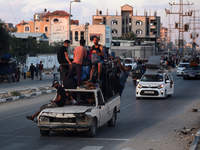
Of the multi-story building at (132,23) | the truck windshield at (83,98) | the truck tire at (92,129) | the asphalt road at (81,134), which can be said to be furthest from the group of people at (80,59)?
the multi-story building at (132,23)

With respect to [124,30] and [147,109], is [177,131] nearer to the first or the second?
[147,109]

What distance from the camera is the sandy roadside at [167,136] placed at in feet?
33.9

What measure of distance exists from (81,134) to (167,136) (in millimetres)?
2426

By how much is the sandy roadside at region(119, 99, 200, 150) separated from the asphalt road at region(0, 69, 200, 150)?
0.28m

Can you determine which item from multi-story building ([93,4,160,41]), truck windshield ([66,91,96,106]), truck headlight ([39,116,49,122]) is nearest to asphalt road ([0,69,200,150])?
truck headlight ([39,116,49,122])

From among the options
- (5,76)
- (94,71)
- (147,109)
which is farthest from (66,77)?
(5,76)

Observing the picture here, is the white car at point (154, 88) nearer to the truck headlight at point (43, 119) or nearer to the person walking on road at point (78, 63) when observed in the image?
the person walking on road at point (78, 63)

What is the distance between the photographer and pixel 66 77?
13086 mm

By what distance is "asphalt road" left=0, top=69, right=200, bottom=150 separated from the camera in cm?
1041

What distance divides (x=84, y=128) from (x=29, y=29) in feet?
503

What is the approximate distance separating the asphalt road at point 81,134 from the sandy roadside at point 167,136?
28 cm

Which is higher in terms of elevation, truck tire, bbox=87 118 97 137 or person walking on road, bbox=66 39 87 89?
person walking on road, bbox=66 39 87 89

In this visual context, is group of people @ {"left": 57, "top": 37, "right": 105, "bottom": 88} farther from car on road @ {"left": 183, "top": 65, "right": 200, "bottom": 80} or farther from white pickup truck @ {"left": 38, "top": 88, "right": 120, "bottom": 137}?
car on road @ {"left": 183, "top": 65, "right": 200, "bottom": 80}

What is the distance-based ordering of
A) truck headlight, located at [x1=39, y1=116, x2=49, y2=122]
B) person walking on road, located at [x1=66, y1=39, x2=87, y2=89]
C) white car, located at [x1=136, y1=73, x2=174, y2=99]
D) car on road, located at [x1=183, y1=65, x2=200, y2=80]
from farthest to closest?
1. car on road, located at [x1=183, y1=65, x2=200, y2=80]
2. white car, located at [x1=136, y1=73, x2=174, y2=99]
3. person walking on road, located at [x1=66, y1=39, x2=87, y2=89]
4. truck headlight, located at [x1=39, y1=116, x2=49, y2=122]
